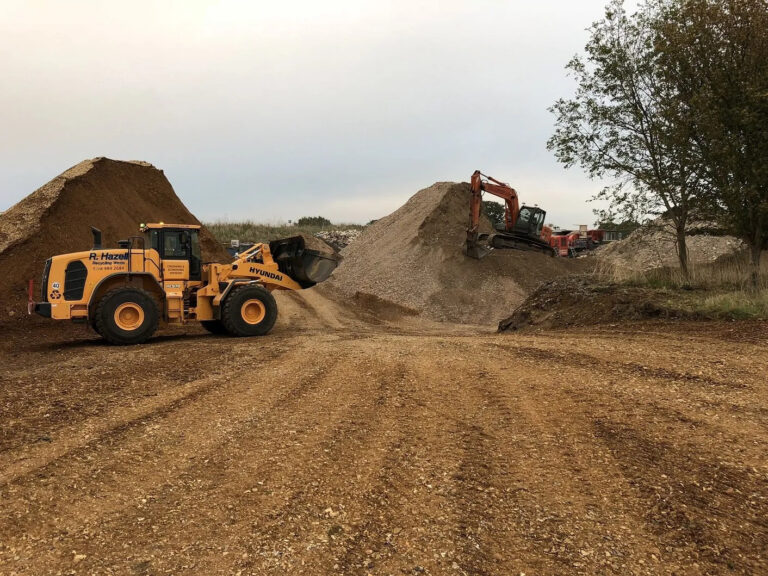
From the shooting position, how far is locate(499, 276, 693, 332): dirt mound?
1223 cm

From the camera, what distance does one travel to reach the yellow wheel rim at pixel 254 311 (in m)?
13.5

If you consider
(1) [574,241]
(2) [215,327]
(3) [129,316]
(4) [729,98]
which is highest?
(4) [729,98]

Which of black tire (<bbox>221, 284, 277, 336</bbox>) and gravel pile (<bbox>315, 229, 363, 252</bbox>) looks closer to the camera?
black tire (<bbox>221, 284, 277, 336</bbox>)

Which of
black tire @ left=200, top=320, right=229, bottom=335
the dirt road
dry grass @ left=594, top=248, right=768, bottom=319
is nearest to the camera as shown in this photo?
the dirt road

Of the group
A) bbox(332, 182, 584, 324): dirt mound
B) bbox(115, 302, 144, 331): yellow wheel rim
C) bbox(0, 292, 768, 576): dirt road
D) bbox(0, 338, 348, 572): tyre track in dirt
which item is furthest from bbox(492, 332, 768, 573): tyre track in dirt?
bbox(332, 182, 584, 324): dirt mound

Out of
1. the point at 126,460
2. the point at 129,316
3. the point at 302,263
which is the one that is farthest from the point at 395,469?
the point at 302,263

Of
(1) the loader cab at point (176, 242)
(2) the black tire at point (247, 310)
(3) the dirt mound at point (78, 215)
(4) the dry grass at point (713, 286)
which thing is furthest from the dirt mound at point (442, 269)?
(1) the loader cab at point (176, 242)

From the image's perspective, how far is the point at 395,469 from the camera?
435cm

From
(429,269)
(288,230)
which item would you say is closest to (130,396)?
(429,269)

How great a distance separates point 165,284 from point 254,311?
213cm

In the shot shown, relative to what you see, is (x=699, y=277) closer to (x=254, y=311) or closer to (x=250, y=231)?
(x=254, y=311)

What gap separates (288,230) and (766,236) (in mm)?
41325

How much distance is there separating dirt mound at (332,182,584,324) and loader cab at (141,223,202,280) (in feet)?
36.9

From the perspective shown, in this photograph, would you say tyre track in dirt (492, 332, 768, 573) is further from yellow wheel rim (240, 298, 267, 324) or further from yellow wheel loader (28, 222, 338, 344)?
yellow wheel loader (28, 222, 338, 344)
